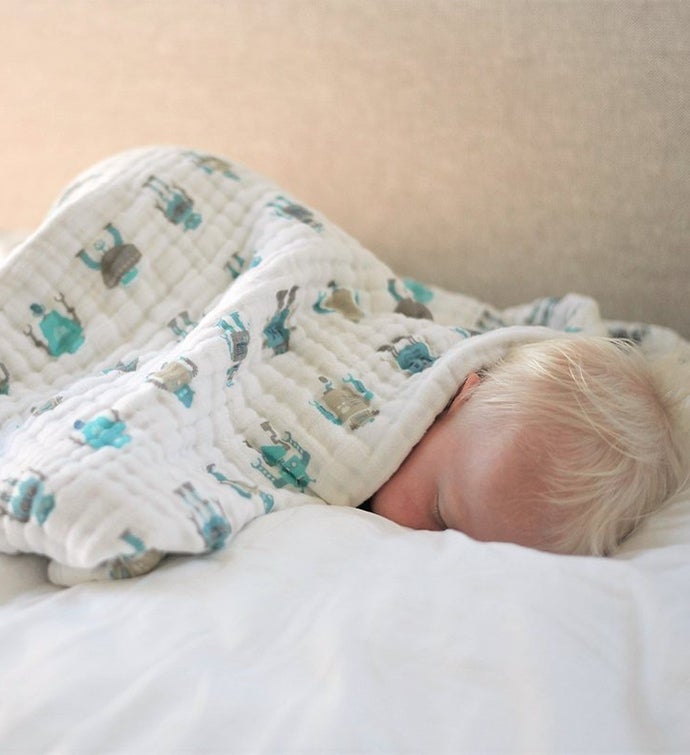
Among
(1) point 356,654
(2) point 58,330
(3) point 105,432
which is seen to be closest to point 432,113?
(2) point 58,330

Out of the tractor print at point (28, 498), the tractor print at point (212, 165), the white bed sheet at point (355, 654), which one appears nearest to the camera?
the white bed sheet at point (355, 654)

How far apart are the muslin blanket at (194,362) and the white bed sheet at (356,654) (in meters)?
0.06

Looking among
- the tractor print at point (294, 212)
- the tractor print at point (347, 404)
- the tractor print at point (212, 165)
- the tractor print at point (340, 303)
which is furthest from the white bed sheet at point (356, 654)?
the tractor print at point (212, 165)

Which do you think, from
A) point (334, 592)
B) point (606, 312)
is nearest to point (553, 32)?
point (606, 312)

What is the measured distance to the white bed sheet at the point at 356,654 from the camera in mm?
503

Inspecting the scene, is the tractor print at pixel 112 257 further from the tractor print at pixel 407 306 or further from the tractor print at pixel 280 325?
the tractor print at pixel 407 306

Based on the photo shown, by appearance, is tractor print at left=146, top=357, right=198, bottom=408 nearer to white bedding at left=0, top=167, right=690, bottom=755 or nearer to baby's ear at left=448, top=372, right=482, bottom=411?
white bedding at left=0, top=167, right=690, bottom=755

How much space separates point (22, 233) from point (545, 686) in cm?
108

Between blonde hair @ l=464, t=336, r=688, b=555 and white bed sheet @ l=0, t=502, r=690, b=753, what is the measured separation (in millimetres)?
101

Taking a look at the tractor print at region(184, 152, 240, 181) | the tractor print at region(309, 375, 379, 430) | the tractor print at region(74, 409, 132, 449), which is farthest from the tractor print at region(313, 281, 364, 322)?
the tractor print at region(74, 409, 132, 449)

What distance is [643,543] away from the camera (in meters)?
0.79

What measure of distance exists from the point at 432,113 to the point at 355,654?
89 centimetres

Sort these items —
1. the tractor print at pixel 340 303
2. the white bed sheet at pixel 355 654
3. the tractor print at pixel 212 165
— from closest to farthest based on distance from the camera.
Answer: the white bed sheet at pixel 355 654 < the tractor print at pixel 340 303 < the tractor print at pixel 212 165

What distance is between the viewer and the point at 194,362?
2.63 ft
